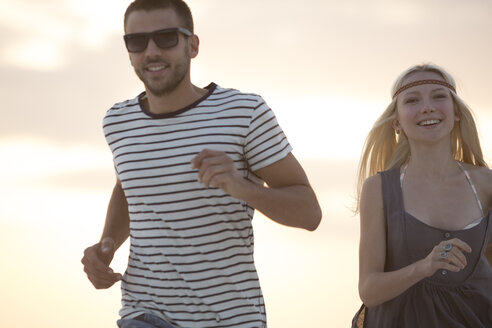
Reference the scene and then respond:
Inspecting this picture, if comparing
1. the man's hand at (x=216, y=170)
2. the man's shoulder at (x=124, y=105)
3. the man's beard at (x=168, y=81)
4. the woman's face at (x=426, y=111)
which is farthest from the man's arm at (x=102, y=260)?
the woman's face at (x=426, y=111)

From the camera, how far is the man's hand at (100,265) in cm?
504

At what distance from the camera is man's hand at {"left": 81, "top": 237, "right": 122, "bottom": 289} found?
5035 millimetres

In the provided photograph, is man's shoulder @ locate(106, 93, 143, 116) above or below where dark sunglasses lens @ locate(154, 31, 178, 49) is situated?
below

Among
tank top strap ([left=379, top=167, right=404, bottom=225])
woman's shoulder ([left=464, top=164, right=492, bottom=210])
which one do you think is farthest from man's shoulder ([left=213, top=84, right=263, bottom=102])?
woman's shoulder ([left=464, top=164, right=492, bottom=210])

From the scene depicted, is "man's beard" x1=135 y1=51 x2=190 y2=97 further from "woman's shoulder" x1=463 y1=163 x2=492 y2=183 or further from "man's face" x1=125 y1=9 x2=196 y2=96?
"woman's shoulder" x1=463 y1=163 x2=492 y2=183

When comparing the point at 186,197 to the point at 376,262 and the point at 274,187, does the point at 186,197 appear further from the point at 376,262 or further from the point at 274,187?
the point at 376,262

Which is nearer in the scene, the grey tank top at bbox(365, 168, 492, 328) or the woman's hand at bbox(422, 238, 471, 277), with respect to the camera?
the woman's hand at bbox(422, 238, 471, 277)

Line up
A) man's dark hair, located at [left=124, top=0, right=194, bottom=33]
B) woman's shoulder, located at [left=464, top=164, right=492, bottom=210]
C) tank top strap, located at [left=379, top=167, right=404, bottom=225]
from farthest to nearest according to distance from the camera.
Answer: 1. woman's shoulder, located at [left=464, top=164, right=492, bottom=210]
2. tank top strap, located at [left=379, top=167, right=404, bottom=225]
3. man's dark hair, located at [left=124, top=0, right=194, bottom=33]

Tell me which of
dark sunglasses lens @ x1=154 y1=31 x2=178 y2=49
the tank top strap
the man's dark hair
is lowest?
the tank top strap

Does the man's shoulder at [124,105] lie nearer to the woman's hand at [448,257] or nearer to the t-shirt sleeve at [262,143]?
the t-shirt sleeve at [262,143]

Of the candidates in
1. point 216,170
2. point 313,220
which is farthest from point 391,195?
point 216,170

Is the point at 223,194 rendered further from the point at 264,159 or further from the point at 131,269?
the point at 131,269

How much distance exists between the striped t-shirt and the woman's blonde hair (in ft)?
Result: 5.78

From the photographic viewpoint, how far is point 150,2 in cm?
516
